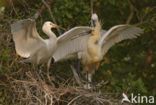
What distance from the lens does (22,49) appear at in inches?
334

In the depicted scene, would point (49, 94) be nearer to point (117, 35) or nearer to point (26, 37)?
point (26, 37)

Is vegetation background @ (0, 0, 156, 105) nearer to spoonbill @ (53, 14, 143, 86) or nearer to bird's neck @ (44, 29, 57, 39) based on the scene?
spoonbill @ (53, 14, 143, 86)

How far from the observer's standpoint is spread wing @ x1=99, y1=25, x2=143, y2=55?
8.86 metres

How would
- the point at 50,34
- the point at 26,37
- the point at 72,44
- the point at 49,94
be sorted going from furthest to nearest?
the point at 72,44 → the point at 50,34 → the point at 26,37 → the point at 49,94

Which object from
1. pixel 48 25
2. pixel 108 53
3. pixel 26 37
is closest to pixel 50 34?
pixel 48 25

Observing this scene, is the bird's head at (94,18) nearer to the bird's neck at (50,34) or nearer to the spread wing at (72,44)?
the spread wing at (72,44)

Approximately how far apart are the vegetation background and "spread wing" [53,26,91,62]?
0.16 meters

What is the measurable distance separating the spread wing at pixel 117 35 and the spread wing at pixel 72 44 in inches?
6.6

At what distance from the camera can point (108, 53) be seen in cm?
956

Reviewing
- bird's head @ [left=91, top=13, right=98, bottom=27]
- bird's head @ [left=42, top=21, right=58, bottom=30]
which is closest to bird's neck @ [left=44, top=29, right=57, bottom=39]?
bird's head @ [left=42, top=21, right=58, bottom=30]

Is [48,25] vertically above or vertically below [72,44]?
above

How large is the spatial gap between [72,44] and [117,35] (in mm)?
458

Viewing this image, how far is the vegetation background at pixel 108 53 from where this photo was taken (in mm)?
8336

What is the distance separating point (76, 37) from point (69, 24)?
1.32 ft
